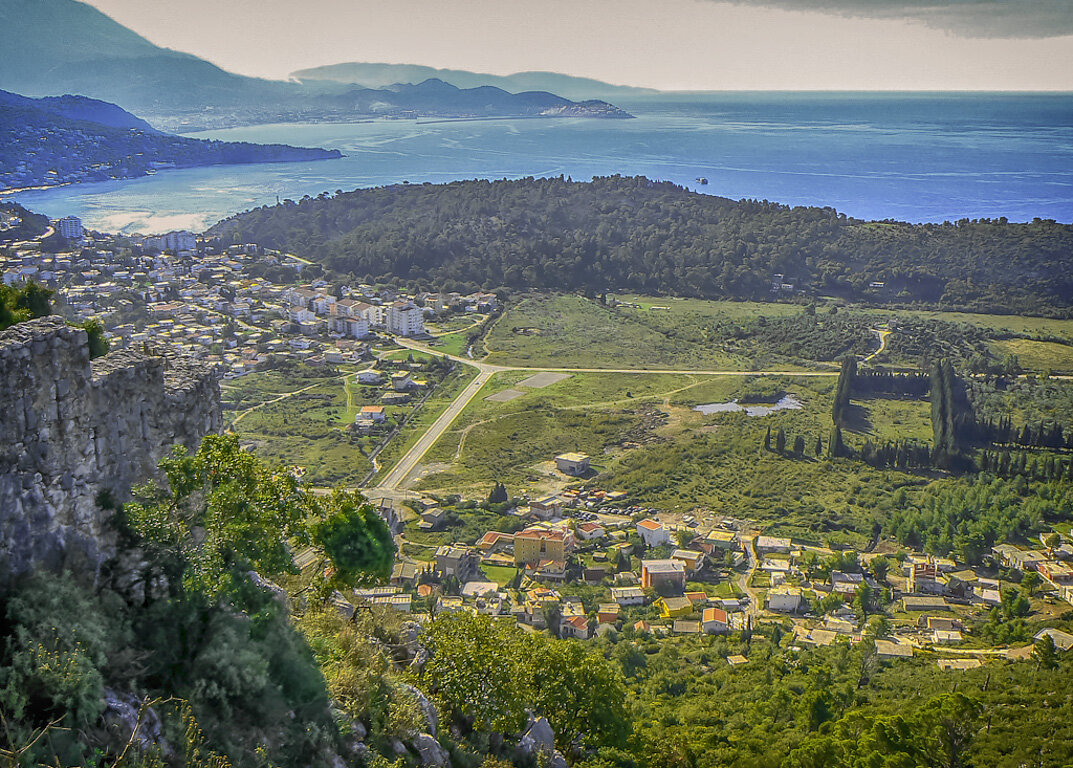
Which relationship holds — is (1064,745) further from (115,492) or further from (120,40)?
(120,40)

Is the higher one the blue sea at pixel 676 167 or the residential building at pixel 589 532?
the blue sea at pixel 676 167

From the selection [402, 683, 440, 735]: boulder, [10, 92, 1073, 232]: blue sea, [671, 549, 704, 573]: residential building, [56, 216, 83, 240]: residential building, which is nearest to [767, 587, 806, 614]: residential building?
[671, 549, 704, 573]: residential building

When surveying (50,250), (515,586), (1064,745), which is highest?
(50,250)

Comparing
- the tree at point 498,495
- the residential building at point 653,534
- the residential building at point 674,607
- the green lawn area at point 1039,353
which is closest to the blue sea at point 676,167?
the tree at point 498,495

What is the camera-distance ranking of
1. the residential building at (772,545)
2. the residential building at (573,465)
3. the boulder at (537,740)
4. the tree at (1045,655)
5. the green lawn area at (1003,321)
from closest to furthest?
1. the boulder at (537,740)
2. the tree at (1045,655)
3. the residential building at (772,545)
4. the residential building at (573,465)
5. the green lawn area at (1003,321)

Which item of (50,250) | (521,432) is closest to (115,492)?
(521,432)

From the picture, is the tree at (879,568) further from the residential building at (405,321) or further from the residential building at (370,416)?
the residential building at (405,321)
